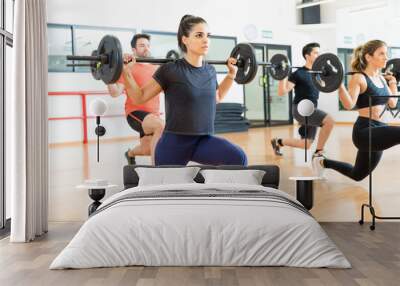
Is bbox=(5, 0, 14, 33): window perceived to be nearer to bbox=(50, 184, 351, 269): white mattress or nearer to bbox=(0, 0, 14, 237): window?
bbox=(0, 0, 14, 237): window

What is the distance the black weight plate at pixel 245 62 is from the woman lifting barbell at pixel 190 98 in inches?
2.5

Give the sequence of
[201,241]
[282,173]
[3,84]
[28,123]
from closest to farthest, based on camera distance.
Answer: [201,241]
[28,123]
[3,84]
[282,173]

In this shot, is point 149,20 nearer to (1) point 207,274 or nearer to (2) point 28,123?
(2) point 28,123

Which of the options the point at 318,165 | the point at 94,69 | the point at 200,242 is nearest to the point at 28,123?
the point at 94,69

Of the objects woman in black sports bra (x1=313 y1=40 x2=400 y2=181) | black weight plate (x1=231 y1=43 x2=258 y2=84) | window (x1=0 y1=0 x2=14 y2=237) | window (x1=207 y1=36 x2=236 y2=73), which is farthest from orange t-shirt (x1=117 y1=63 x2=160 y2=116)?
woman in black sports bra (x1=313 y1=40 x2=400 y2=181)

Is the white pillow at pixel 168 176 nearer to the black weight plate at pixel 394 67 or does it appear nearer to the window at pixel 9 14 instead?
the window at pixel 9 14

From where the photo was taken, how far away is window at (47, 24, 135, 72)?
5871mm

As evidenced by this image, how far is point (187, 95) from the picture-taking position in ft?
18.2

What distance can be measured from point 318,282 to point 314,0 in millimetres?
A: 3302

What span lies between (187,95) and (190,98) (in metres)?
0.04

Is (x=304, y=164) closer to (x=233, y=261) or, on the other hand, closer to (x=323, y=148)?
(x=323, y=148)

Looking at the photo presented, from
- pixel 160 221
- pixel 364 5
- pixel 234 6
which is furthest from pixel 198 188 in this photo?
pixel 364 5

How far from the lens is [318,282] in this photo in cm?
356

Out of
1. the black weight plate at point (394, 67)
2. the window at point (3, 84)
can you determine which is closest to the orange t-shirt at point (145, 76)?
the window at point (3, 84)
